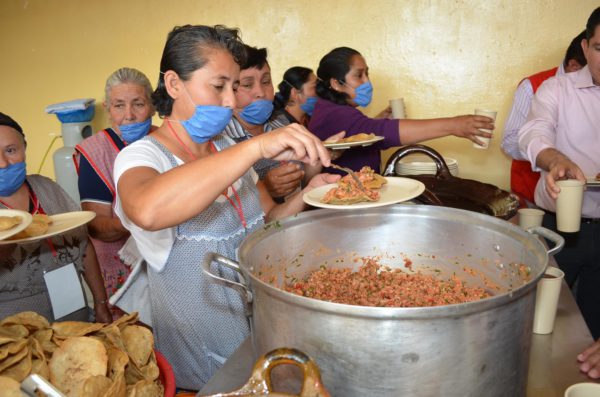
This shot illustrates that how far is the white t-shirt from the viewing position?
4.56 feet

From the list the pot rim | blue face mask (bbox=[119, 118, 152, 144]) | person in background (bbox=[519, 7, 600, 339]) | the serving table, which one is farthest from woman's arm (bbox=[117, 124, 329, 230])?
blue face mask (bbox=[119, 118, 152, 144])

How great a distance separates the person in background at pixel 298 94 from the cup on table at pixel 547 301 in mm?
2366

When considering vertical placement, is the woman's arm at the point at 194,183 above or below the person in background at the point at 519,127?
above

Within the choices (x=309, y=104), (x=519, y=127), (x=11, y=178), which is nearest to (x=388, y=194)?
(x=11, y=178)

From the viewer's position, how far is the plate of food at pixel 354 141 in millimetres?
2430

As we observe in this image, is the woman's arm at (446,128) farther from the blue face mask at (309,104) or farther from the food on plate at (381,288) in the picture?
the food on plate at (381,288)

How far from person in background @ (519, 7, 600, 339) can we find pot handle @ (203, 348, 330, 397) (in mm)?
2035

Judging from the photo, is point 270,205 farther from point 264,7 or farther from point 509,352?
point 264,7

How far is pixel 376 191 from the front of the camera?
1599 millimetres

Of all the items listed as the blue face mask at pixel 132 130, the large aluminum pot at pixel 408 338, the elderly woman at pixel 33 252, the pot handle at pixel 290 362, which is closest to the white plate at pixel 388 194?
the large aluminum pot at pixel 408 338

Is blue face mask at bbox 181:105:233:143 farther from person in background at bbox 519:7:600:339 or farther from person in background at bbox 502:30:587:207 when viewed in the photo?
person in background at bbox 502:30:587:207

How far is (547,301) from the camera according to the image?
1.44 meters

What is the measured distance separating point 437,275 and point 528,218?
31.2 inches

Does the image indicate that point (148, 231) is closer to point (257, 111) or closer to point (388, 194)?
point (388, 194)
